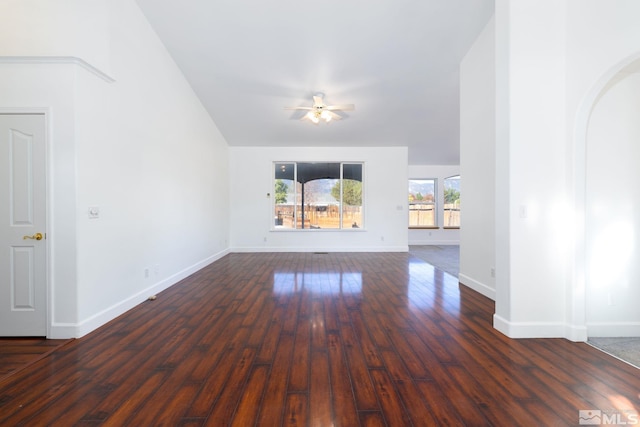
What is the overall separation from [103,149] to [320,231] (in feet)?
17.7

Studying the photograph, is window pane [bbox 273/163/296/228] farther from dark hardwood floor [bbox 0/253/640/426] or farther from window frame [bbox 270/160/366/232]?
dark hardwood floor [bbox 0/253/640/426]

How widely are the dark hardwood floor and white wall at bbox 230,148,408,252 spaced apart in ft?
13.4

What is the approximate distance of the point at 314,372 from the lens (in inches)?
81.3

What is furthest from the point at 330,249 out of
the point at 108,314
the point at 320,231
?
the point at 108,314

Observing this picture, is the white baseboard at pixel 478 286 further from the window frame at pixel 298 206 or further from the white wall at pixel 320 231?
the window frame at pixel 298 206

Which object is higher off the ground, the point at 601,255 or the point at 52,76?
the point at 52,76

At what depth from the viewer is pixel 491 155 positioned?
3.72m

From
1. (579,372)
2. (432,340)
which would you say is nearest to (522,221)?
(579,372)

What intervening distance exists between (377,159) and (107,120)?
6.06m

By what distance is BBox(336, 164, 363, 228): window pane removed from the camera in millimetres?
7801

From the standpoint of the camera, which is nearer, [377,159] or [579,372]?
[579,372]

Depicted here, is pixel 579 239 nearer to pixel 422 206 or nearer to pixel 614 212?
pixel 614 212

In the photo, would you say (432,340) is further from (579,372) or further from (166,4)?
(166,4)

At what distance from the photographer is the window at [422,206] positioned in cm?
949
